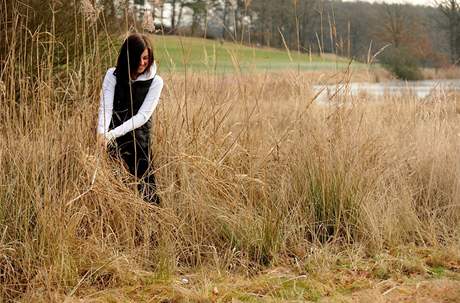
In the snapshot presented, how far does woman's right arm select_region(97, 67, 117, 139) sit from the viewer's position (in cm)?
322

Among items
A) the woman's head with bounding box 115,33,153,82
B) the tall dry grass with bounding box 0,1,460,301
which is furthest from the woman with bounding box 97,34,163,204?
the tall dry grass with bounding box 0,1,460,301

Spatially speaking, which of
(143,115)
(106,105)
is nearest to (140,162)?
(143,115)

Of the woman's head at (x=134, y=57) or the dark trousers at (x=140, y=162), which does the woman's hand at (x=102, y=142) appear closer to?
the dark trousers at (x=140, y=162)

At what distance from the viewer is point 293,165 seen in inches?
151

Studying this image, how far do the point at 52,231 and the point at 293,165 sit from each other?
1765 millimetres

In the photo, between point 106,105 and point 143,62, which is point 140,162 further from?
point 143,62

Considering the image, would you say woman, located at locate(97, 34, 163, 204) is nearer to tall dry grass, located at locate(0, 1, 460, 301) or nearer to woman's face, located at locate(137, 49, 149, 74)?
woman's face, located at locate(137, 49, 149, 74)

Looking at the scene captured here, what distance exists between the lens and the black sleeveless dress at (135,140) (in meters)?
3.45

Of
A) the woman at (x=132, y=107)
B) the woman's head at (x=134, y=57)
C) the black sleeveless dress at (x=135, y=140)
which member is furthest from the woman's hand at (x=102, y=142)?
the woman's head at (x=134, y=57)

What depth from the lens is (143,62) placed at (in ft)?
11.1

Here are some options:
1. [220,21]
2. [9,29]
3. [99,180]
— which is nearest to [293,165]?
[99,180]

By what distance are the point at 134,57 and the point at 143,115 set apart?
1.18ft

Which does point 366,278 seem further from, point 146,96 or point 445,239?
point 146,96

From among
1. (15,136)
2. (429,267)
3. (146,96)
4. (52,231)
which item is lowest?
(429,267)
